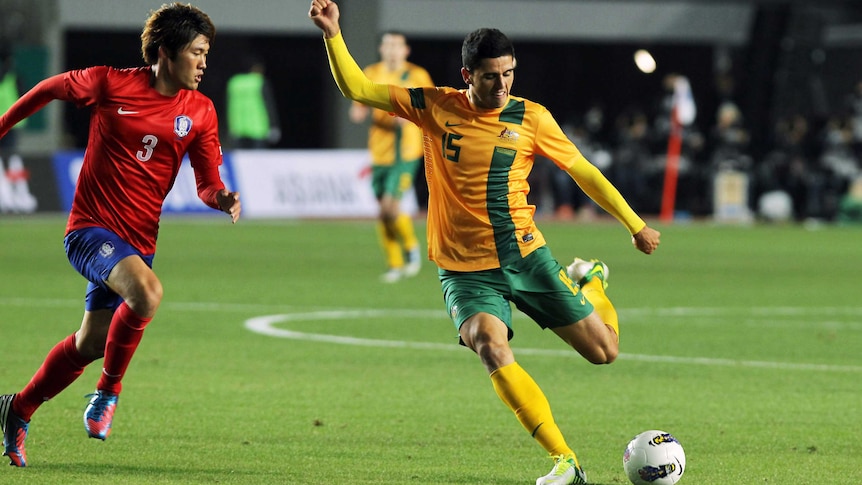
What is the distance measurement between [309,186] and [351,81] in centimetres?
2016

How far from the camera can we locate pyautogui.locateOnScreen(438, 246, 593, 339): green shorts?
712 cm

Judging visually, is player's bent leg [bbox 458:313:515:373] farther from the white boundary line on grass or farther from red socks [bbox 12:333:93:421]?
the white boundary line on grass

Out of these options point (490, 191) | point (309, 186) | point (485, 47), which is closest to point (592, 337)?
point (490, 191)

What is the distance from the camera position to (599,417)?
8.61 metres

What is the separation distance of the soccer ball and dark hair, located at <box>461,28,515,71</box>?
1.73 m

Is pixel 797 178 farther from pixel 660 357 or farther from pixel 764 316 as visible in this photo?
pixel 660 357

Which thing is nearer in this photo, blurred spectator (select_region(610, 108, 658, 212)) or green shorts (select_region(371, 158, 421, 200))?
green shorts (select_region(371, 158, 421, 200))

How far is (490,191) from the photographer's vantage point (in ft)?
23.8

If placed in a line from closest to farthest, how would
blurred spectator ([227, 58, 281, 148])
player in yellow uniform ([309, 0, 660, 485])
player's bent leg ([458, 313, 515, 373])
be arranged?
player's bent leg ([458, 313, 515, 373]) → player in yellow uniform ([309, 0, 660, 485]) → blurred spectator ([227, 58, 281, 148])

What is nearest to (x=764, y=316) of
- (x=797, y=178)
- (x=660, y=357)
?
(x=660, y=357)

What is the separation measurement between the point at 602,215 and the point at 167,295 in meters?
16.9

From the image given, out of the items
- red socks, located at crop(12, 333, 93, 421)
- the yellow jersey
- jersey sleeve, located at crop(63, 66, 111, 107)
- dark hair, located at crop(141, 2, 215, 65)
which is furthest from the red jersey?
the yellow jersey

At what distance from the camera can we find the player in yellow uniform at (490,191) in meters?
7.16

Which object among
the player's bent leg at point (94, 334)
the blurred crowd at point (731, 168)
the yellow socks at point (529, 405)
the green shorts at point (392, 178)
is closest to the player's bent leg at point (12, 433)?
the player's bent leg at point (94, 334)
